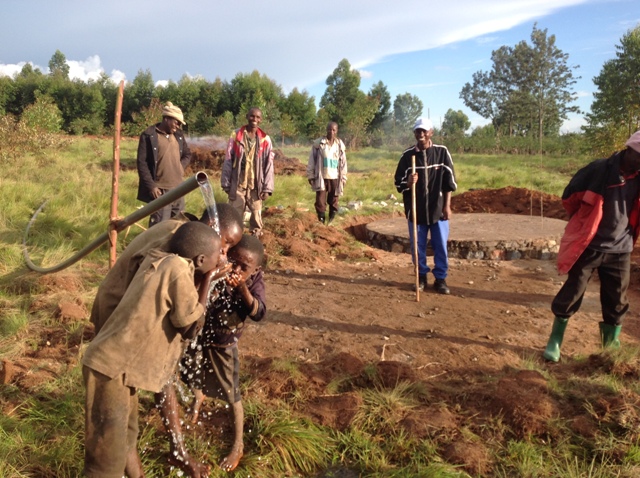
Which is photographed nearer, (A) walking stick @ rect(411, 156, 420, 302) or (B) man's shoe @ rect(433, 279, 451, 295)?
(A) walking stick @ rect(411, 156, 420, 302)

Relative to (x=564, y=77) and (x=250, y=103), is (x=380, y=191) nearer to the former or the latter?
(x=250, y=103)

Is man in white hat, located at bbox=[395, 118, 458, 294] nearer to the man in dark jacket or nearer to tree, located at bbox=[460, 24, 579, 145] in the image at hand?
the man in dark jacket

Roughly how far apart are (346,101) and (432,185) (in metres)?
34.1

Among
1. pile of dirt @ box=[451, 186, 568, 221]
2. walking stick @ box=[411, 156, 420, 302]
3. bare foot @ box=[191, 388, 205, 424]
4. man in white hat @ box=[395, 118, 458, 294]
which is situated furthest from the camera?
pile of dirt @ box=[451, 186, 568, 221]

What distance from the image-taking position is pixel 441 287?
17.4 ft

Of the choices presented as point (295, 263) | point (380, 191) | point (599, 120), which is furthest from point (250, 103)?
Answer: point (295, 263)

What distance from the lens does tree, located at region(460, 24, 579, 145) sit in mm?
33219

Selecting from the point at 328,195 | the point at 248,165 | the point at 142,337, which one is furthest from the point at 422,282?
the point at 142,337

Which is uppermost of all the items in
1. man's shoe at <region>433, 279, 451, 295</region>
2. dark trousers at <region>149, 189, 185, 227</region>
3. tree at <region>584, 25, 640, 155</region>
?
tree at <region>584, 25, 640, 155</region>

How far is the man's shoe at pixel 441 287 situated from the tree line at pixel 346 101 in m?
21.1

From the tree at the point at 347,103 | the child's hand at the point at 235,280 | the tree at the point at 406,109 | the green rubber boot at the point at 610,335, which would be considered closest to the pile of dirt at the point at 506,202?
the green rubber boot at the point at 610,335

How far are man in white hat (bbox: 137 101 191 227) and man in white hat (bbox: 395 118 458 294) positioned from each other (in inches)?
90.5

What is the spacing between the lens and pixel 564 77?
112ft

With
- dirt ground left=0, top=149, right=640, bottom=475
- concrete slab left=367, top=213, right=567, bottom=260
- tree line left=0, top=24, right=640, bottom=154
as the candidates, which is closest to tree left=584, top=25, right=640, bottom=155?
tree line left=0, top=24, right=640, bottom=154
